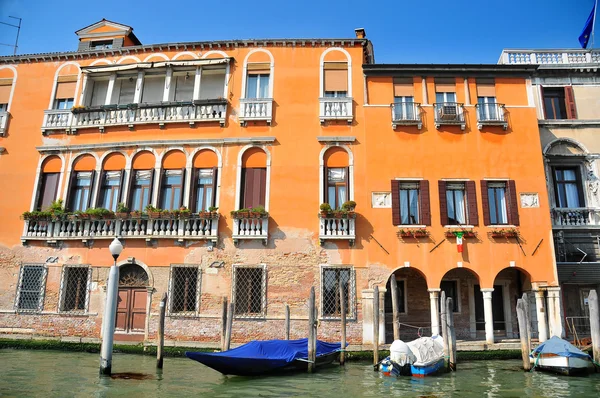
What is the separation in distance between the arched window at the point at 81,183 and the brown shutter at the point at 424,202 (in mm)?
11712

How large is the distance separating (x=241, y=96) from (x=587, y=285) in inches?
550

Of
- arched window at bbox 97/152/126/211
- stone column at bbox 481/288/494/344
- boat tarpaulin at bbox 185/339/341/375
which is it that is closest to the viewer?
boat tarpaulin at bbox 185/339/341/375

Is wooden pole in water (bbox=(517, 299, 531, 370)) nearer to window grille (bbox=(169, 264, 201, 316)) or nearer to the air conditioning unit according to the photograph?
the air conditioning unit

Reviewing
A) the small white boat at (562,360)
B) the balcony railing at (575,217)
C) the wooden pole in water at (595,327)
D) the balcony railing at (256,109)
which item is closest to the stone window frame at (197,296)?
the balcony railing at (256,109)

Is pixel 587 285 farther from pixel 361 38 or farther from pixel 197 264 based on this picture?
pixel 197 264

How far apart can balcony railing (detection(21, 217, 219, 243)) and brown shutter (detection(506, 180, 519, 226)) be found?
9798 mm

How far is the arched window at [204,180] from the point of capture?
15977mm

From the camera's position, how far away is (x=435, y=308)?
14.5 metres

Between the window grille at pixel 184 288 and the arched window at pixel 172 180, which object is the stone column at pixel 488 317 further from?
the arched window at pixel 172 180

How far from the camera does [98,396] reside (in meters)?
8.68

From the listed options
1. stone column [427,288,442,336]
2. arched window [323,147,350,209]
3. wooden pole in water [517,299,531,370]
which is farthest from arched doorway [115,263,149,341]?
wooden pole in water [517,299,531,370]

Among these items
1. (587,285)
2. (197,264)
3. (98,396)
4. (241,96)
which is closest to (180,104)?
(241,96)

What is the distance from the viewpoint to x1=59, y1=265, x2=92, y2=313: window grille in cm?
1554

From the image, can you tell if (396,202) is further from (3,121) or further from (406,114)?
(3,121)
